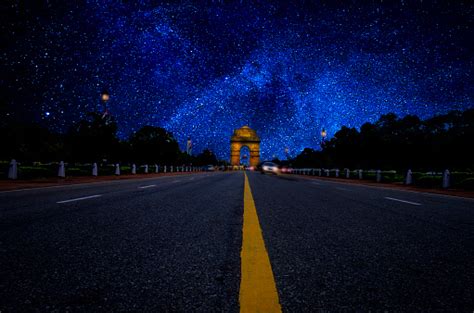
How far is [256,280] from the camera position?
2.03 m

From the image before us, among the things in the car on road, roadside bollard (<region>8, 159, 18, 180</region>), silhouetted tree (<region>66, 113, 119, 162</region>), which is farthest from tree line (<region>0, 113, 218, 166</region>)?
the car on road

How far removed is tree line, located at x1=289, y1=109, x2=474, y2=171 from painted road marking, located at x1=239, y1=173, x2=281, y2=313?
35965mm

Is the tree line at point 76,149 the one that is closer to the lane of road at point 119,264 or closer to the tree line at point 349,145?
the tree line at point 349,145

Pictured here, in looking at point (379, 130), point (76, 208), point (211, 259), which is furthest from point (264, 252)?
point (379, 130)

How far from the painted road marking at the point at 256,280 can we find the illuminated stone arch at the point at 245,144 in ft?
405

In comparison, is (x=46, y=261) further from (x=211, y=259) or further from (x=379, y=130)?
(x=379, y=130)

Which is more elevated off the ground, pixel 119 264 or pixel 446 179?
pixel 446 179

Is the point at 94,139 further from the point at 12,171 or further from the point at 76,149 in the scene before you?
the point at 12,171

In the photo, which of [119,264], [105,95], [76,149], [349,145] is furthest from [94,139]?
[349,145]

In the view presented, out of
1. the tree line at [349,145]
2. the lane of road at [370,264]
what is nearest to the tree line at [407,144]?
the tree line at [349,145]

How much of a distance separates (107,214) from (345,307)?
163 inches

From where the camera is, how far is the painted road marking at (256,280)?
5.48 feet

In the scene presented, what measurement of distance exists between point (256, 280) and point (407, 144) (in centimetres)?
4445

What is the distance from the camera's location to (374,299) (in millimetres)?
1830
